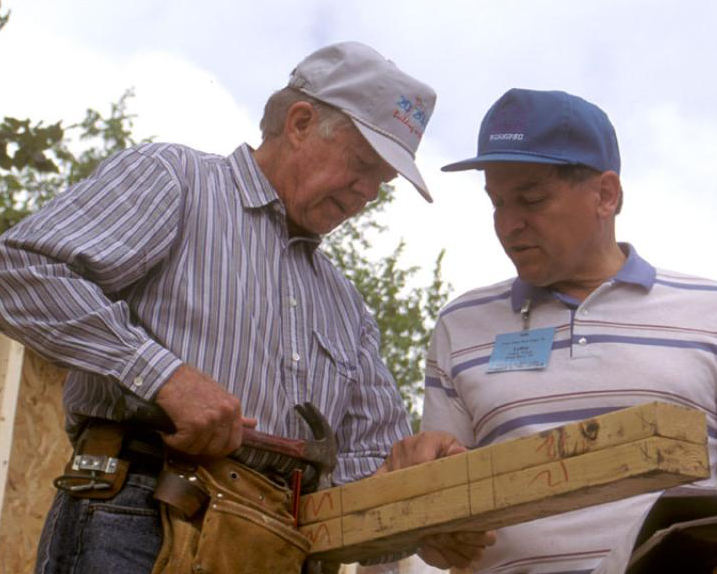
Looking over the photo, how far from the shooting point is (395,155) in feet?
10.1

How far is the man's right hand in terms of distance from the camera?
239 centimetres

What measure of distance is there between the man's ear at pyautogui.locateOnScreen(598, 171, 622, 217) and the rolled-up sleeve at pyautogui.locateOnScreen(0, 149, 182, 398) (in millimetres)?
1077

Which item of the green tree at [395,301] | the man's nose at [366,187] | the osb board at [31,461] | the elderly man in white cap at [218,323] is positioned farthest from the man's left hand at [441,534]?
the green tree at [395,301]

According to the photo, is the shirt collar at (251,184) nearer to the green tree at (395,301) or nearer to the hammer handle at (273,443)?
the hammer handle at (273,443)

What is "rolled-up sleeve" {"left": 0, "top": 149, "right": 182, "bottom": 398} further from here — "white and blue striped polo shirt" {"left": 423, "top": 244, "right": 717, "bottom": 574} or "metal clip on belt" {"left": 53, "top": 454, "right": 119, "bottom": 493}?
"white and blue striped polo shirt" {"left": 423, "top": 244, "right": 717, "bottom": 574}

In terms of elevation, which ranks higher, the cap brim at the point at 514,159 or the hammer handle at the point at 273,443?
the cap brim at the point at 514,159

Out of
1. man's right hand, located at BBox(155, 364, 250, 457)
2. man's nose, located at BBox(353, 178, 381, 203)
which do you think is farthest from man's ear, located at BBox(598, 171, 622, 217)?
man's right hand, located at BBox(155, 364, 250, 457)

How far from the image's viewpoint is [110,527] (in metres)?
2.47

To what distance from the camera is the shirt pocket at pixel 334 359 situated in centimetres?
292

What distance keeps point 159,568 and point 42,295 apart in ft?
1.96

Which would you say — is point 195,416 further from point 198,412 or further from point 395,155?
point 395,155

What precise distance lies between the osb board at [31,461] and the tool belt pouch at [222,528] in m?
2.95

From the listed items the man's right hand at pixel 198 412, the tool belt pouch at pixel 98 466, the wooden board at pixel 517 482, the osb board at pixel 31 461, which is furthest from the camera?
the osb board at pixel 31 461

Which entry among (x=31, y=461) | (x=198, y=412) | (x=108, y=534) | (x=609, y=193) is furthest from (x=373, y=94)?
(x=31, y=461)
